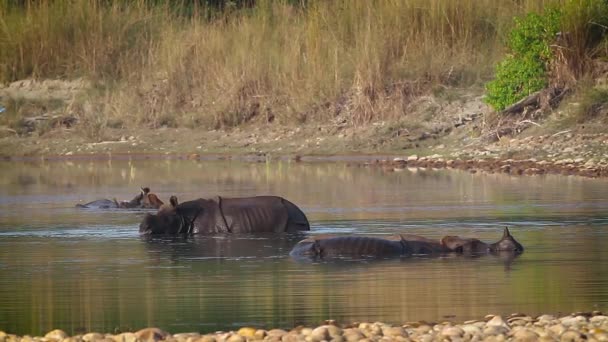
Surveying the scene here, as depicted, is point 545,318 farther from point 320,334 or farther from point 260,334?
point 260,334

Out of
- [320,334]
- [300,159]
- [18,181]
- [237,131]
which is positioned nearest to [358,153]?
[300,159]

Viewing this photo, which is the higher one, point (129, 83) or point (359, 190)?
point (129, 83)

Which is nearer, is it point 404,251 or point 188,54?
point 404,251

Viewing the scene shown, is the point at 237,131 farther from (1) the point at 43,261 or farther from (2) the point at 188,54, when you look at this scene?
(1) the point at 43,261

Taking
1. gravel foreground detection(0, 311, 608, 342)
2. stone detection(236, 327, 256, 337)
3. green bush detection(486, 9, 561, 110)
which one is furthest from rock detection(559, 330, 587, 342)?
green bush detection(486, 9, 561, 110)

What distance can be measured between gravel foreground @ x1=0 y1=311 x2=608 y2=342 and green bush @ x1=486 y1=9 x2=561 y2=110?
1517 cm

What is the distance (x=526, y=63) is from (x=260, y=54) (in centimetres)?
634

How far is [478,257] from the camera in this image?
39.9ft

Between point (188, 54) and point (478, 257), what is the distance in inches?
700

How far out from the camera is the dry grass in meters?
26.2

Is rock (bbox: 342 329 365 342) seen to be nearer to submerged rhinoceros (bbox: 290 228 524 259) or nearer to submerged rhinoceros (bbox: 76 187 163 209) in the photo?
submerged rhinoceros (bbox: 290 228 524 259)

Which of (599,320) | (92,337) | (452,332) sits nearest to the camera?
(452,332)

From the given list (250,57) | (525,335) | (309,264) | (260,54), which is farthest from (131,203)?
(260,54)

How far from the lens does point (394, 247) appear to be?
40.8ft
